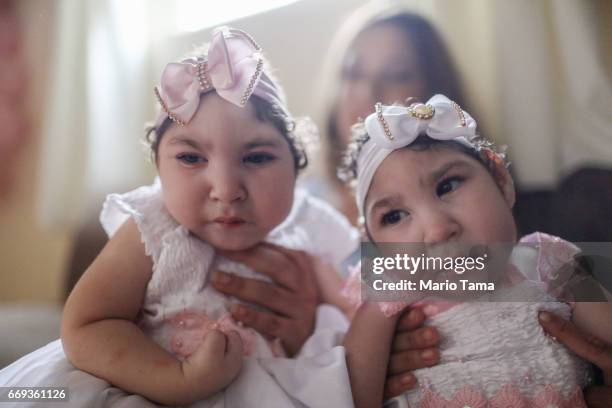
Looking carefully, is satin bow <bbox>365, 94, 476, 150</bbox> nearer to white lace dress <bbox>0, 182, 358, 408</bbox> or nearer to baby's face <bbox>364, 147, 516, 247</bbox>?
baby's face <bbox>364, 147, 516, 247</bbox>

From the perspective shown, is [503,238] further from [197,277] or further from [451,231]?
[197,277]

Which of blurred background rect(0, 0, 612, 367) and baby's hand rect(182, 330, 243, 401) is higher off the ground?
blurred background rect(0, 0, 612, 367)

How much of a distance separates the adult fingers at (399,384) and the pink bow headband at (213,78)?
1.38 feet

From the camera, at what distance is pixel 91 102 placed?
930 mm

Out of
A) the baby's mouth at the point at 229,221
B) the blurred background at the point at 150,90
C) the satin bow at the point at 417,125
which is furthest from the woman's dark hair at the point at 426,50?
the baby's mouth at the point at 229,221

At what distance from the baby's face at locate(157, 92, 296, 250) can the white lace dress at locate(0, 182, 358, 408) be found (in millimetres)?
38

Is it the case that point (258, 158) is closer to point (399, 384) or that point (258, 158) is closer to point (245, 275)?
point (245, 275)

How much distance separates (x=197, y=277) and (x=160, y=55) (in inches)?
14.2

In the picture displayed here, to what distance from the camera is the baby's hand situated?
2.23ft

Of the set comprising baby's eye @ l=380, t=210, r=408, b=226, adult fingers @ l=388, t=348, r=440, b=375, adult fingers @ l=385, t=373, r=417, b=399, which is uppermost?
baby's eye @ l=380, t=210, r=408, b=226

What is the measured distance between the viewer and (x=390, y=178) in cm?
75

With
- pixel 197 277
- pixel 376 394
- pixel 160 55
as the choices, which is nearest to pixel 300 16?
pixel 160 55

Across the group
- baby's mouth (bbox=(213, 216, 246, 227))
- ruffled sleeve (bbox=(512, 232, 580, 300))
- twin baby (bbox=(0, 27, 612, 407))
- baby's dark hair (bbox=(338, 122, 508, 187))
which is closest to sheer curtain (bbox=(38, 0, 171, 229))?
twin baby (bbox=(0, 27, 612, 407))

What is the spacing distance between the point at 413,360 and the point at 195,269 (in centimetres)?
32
